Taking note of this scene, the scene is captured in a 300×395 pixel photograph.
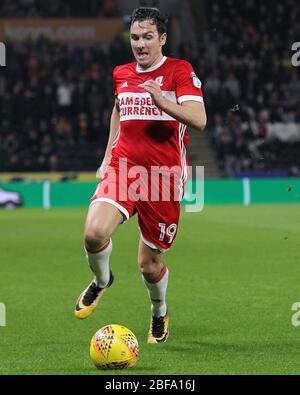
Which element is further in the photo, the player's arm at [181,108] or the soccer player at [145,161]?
the soccer player at [145,161]

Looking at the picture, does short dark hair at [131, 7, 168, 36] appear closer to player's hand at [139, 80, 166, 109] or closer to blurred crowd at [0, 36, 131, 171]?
player's hand at [139, 80, 166, 109]

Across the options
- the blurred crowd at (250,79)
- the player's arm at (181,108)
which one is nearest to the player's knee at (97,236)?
the player's arm at (181,108)

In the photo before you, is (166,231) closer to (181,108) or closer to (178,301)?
(181,108)

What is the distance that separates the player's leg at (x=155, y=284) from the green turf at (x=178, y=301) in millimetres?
120

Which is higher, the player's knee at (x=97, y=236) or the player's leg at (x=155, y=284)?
the player's knee at (x=97, y=236)

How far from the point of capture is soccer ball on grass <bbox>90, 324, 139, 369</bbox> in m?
6.36

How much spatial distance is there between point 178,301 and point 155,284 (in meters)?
2.21

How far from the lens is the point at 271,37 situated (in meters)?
30.6

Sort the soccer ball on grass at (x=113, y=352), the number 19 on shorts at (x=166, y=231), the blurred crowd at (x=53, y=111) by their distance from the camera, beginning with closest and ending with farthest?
the soccer ball on grass at (x=113, y=352) → the number 19 on shorts at (x=166, y=231) → the blurred crowd at (x=53, y=111)

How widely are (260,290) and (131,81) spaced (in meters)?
3.73

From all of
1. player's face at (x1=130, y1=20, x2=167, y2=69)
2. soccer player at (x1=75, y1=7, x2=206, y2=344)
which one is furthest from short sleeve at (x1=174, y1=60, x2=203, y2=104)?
player's face at (x1=130, y1=20, x2=167, y2=69)

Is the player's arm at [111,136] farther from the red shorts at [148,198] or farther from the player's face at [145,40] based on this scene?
the player's face at [145,40]

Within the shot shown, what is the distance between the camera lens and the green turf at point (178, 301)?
6.76 metres

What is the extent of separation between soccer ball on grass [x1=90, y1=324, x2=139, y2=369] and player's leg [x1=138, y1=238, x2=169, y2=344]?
113 cm
